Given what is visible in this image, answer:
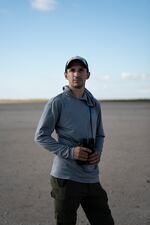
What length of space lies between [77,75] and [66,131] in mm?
496

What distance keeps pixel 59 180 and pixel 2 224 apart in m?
2.28

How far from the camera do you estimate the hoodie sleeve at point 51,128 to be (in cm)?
373

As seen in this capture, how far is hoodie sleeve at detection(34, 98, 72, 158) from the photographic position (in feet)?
12.2

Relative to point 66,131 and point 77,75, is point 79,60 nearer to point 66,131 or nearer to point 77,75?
point 77,75

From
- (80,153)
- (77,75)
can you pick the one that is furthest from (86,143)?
(77,75)

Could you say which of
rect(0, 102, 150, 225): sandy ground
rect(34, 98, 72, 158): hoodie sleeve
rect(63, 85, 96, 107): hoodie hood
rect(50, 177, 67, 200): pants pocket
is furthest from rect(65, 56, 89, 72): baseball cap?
rect(0, 102, 150, 225): sandy ground

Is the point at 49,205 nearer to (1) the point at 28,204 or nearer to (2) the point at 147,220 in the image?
(1) the point at 28,204

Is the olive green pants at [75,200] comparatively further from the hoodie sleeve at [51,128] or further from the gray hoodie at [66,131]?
the hoodie sleeve at [51,128]

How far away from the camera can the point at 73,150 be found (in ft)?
12.1

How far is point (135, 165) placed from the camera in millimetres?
9930

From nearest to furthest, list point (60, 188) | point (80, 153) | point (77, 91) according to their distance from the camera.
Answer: point (80, 153), point (60, 188), point (77, 91)

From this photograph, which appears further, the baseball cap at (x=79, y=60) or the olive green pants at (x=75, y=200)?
the baseball cap at (x=79, y=60)

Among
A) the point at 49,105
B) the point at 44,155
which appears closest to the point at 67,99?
the point at 49,105

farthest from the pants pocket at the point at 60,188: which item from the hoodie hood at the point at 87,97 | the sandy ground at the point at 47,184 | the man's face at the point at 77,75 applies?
the sandy ground at the point at 47,184
